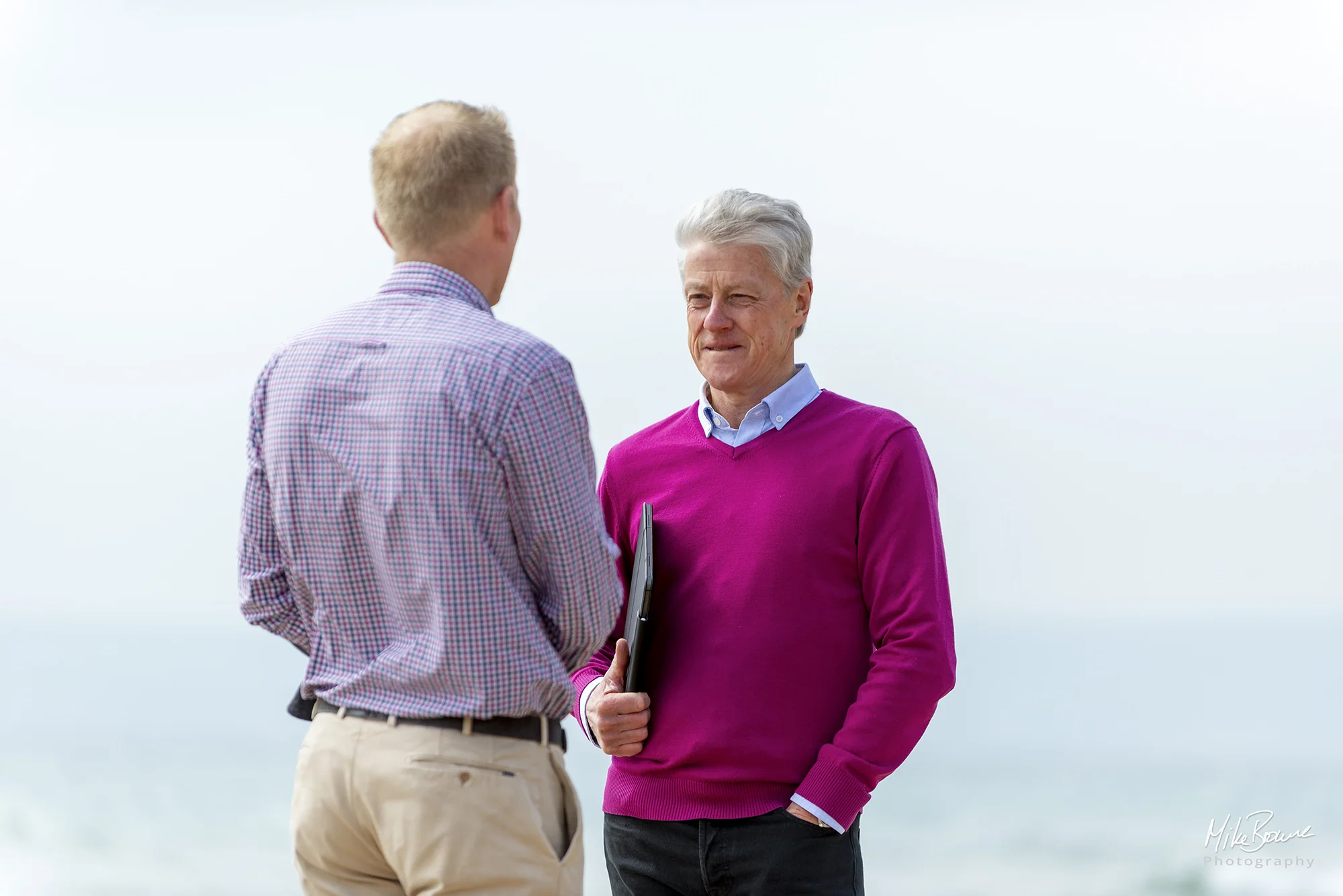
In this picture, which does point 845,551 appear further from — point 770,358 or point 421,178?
point 421,178

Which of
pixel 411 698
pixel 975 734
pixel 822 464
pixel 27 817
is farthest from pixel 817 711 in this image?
pixel 975 734

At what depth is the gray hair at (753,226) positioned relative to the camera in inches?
89.4

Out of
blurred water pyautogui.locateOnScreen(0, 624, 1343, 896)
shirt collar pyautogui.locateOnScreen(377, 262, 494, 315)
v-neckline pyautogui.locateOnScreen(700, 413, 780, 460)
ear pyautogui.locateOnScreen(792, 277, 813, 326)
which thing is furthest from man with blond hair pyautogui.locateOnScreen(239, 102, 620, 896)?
blurred water pyautogui.locateOnScreen(0, 624, 1343, 896)

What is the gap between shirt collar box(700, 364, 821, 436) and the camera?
2281mm

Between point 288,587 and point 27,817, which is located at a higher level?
point 288,587

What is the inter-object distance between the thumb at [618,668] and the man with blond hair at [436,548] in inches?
18.0

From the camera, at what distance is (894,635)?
210 centimetres

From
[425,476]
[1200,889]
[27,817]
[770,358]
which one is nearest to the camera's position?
[425,476]

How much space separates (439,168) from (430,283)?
0.15m

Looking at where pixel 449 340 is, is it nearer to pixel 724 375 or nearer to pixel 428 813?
pixel 428 813

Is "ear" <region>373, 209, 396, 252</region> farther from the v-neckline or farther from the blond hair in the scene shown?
the v-neckline

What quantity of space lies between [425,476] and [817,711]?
0.86 meters

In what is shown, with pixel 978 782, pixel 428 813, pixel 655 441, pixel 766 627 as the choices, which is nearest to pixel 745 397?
pixel 655 441

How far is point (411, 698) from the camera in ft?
5.16
